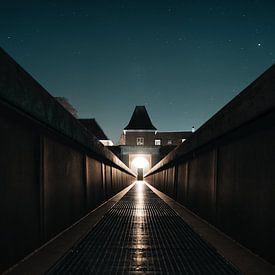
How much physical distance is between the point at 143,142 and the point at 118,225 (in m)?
50.2

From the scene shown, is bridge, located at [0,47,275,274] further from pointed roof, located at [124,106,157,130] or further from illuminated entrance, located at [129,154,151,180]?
pointed roof, located at [124,106,157,130]

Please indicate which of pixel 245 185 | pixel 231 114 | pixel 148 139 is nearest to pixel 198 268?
pixel 245 185

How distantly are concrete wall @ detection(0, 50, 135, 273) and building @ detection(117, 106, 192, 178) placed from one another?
91.2 ft

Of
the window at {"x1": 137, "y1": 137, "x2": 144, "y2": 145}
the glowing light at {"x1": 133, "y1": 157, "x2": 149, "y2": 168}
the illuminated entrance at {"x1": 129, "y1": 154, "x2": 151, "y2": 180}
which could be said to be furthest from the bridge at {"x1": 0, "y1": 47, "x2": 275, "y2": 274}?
the window at {"x1": 137, "y1": 137, "x2": 144, "y2": 145}

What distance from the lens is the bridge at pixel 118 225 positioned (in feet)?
6.75

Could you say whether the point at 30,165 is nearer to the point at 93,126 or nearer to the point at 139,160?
the point at 139,160

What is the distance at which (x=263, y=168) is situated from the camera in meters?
2.28

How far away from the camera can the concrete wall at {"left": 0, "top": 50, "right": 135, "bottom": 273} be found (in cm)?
197

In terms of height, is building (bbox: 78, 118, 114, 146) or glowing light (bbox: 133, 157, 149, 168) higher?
building (bbox: 78, 118, 114, 146)

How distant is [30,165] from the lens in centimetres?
242

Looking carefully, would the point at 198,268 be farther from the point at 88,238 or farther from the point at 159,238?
the point at 88,238

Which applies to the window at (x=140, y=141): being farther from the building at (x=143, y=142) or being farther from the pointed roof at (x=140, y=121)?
the pointed roof at (x=140, y=121)

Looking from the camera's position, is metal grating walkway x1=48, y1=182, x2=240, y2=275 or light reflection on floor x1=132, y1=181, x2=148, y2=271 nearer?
metal grating walkway x1=48, y1=182, x2=240, y2=275

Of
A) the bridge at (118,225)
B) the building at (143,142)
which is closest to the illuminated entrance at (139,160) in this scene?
the building at (143,142)
